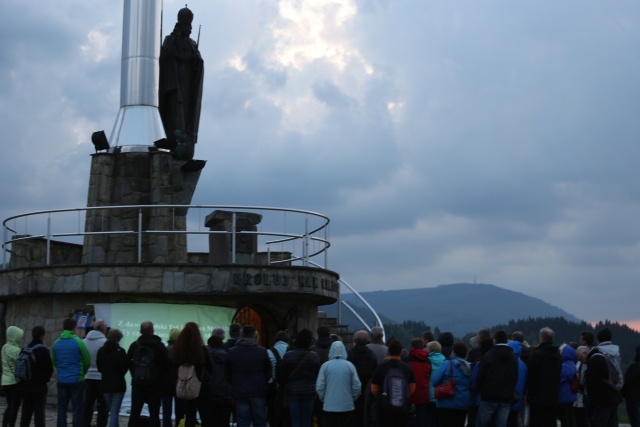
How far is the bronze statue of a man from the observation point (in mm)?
23422

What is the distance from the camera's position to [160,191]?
21.9m

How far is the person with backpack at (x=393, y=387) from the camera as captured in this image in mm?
13927

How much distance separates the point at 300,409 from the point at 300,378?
1.37 feet

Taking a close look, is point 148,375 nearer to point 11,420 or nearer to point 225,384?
point 225,384

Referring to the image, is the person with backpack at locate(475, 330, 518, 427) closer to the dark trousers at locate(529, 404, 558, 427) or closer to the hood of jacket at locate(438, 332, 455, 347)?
the dark trousers at locate(529, 404, 558, 427)

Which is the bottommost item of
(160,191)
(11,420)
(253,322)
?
(11,420)

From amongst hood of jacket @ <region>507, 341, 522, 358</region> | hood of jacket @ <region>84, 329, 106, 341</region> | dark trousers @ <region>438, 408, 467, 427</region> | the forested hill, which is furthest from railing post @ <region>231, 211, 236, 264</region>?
the forested hill

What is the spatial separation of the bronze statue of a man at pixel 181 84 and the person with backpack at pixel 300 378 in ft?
30.2

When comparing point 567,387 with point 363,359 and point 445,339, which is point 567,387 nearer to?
point 445,339

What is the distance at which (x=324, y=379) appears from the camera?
46.9ft

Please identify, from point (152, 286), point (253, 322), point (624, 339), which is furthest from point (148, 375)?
point (624, 339)

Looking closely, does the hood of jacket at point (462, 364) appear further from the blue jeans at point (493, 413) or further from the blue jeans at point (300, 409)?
the blue jeans at point (300, 409)

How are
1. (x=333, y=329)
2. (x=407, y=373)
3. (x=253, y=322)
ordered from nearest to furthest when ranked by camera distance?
1. (x=407, y=373)
2. (x=253, y=322)
3. (x=333, y=329)

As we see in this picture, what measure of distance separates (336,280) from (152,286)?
13.3 ft
